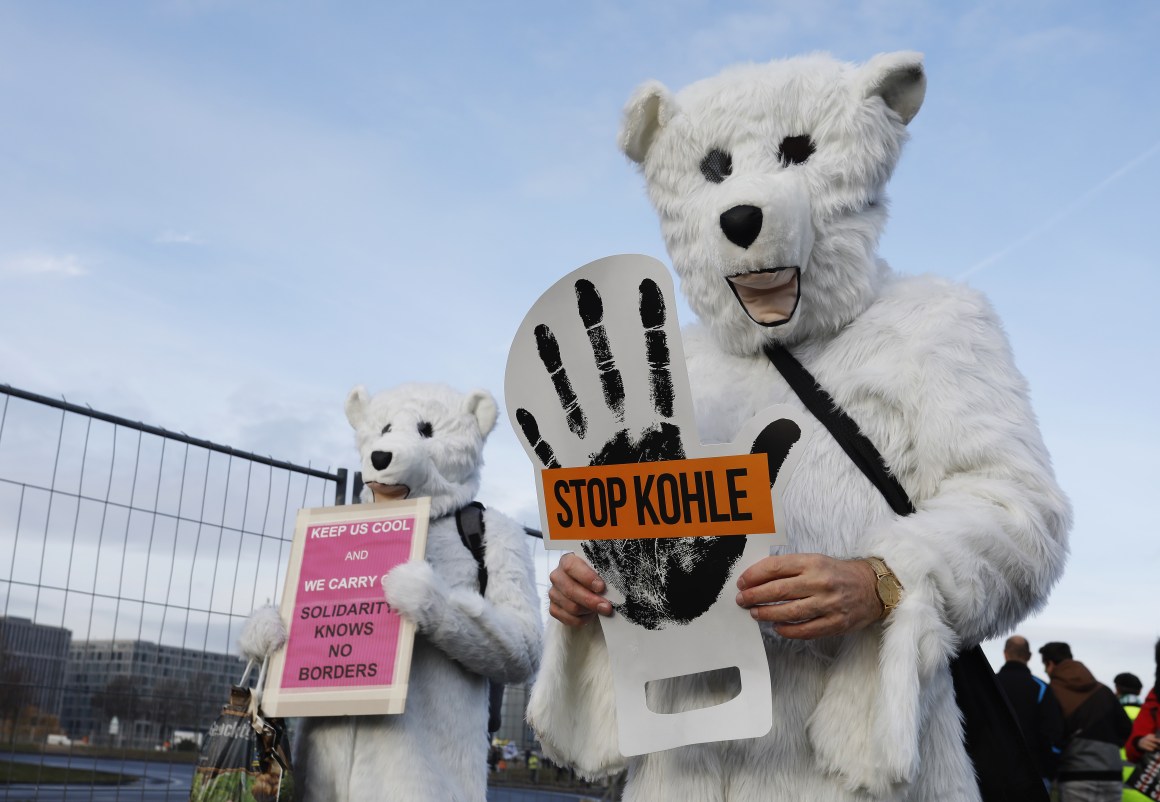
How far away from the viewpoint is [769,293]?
5.77 feet

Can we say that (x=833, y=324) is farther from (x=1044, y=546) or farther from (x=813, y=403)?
(x=1044, y=546)

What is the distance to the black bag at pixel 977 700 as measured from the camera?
1.65m

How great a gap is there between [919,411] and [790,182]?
427 mm

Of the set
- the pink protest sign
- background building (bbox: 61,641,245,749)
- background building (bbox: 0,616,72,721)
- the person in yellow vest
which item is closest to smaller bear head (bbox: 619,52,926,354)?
the pink protest sign

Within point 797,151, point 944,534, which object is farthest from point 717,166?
point 944,534

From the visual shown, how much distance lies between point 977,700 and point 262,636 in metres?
2.37

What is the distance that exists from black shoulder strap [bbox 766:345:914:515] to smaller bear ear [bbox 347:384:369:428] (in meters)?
2.48

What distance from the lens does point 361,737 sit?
329 cm

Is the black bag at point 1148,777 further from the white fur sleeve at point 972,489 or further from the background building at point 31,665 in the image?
the background building at point 31,665

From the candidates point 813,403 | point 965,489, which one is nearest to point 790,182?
point 813,403

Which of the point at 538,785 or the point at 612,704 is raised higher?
the point at 612,704

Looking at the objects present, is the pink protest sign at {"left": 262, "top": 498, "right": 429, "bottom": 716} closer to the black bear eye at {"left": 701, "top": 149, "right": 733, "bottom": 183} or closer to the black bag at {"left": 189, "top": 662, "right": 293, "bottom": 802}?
the black bag at {"left": 189, "top": 662, "right": 293, "bottom": 802}

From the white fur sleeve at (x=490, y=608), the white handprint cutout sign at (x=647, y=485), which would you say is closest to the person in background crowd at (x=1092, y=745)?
the white fur sleeve at (x=490, y=608)

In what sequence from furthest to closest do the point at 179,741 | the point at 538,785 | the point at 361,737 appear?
the point at 538,785 < the point at 179,741 < the point at 361,737
